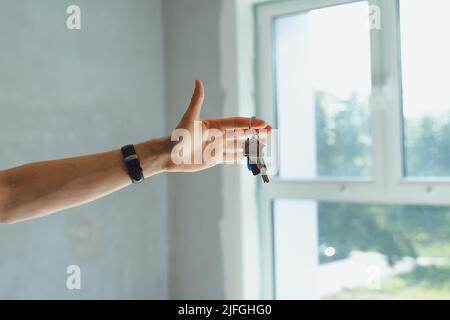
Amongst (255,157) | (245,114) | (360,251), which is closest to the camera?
(255,157)

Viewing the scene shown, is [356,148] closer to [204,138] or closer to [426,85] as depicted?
[426,85]

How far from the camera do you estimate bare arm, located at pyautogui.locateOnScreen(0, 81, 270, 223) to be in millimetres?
1099

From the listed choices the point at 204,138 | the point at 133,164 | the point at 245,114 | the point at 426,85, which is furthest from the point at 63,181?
the point at 426,85

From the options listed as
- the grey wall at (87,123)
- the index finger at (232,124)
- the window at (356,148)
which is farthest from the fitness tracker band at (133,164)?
the window at (356,148)

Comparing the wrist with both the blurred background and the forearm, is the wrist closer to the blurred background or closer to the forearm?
the forearm

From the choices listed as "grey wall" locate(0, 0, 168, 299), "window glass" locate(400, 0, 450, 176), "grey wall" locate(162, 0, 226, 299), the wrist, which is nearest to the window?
"window glass" locate(400, 0, 450, 176)

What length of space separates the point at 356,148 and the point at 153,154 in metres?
1.14

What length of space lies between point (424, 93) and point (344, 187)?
454 millimetres

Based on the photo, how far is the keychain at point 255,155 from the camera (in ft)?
3.59

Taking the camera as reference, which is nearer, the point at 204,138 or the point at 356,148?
the point at 204,138

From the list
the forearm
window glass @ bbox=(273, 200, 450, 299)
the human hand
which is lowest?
window glass @ bbox=(273, 200, 450, 299)

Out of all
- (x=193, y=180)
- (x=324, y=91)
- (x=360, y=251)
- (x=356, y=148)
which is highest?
(x=324, y=91)

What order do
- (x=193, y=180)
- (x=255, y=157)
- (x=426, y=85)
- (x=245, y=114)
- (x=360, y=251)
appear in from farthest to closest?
(x=193, y=180), (x=245, y=114), (x=360, y=251), (x=426, y=85), (x=255, y=157)

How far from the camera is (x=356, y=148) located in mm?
2105
